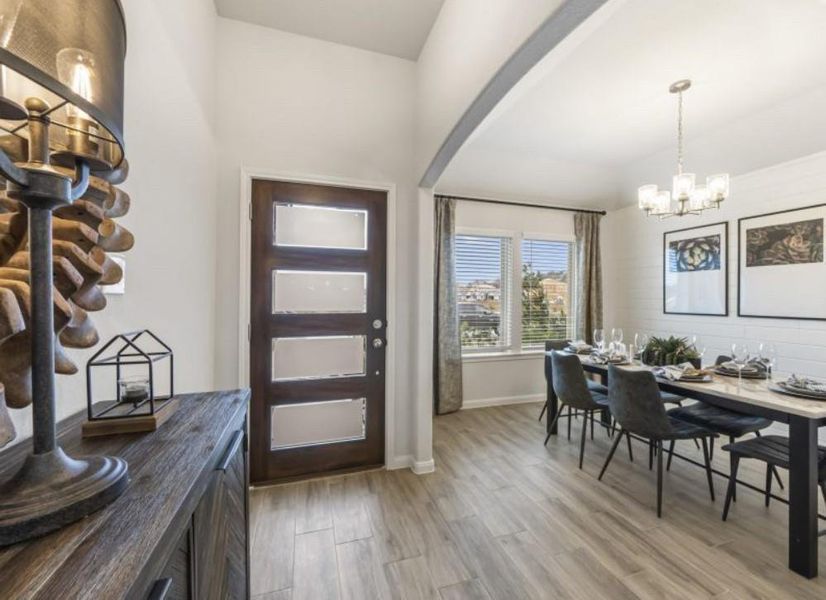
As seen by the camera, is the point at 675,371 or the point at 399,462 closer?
the point at 675,371

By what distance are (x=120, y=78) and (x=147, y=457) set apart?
31.6 inches

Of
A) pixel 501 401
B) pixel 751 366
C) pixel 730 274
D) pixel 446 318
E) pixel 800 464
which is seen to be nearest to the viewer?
pixel 800 464

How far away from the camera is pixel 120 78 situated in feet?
2.32

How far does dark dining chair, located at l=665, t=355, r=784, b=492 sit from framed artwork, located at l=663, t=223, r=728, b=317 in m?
1.58

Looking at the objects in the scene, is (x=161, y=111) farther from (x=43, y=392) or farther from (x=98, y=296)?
(x=43, y=392)

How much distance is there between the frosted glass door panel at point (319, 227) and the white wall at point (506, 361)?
6.18ft

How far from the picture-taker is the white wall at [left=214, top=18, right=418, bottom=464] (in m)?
2.42

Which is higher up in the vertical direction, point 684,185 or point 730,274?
point 684,185

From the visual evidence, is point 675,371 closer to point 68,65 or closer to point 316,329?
point 316,329

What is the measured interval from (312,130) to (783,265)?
171 inches

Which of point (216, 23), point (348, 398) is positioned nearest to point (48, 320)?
point (348, 398)

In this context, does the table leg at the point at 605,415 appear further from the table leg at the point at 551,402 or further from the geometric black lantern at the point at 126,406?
the geometric black lantern at the point at 126,406

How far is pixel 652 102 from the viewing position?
3150 mm

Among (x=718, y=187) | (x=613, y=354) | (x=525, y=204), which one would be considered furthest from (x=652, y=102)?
(x=613, y=354)
